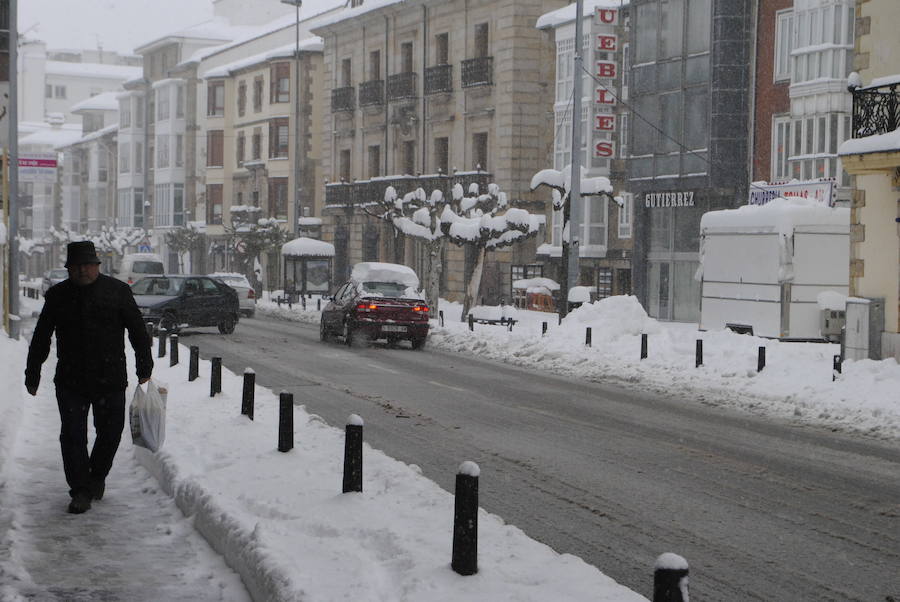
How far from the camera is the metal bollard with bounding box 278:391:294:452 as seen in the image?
10227mm

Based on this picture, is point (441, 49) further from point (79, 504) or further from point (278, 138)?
point (79, 504)

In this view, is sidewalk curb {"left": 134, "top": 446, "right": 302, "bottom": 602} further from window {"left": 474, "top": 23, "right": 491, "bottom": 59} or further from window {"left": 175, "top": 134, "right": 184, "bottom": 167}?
window {"left": 175, "top": 134, "right": 184, "bottom": 167}

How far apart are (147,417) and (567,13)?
3631 centimetres

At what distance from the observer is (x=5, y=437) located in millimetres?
11141

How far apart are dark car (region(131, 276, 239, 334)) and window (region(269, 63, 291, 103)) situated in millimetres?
38389

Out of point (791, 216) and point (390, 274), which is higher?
point (791, 216)

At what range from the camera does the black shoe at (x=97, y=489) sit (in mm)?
8928

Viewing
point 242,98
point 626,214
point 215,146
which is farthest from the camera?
point 215,146

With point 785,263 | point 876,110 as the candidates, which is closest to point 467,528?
point 876,110

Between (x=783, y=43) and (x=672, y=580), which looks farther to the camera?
(x=783, y=43)

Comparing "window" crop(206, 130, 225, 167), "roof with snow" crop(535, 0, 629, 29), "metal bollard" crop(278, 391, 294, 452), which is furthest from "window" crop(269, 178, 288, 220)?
"metal bollard" crop(278, 391, 294, 452)

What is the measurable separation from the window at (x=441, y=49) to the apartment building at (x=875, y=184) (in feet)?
103

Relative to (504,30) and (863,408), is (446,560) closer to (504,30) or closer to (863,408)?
(863,408)

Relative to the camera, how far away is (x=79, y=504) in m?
8.55
